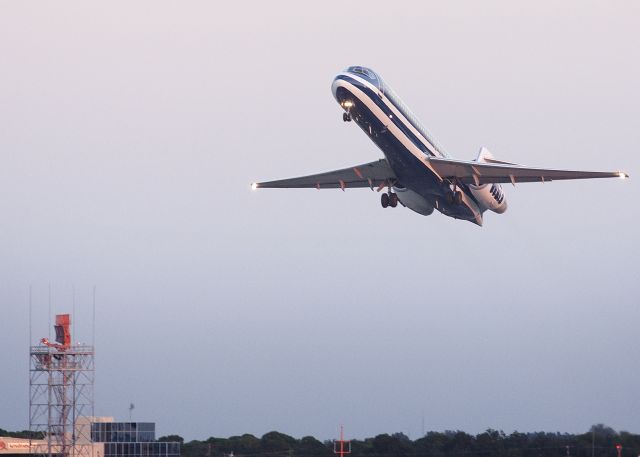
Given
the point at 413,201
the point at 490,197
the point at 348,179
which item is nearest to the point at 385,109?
the point at 413,201

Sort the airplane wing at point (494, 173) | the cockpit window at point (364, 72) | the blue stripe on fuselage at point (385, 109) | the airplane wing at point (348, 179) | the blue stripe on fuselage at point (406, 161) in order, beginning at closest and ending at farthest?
the blue stripe on fuselage at point (385, 109) → the blue stripe on fuselage at point (406, 161) → the cockpit window at point (364, 72) → the airplane wing at point (494, 173) → the airplane wing at point (348, 179)

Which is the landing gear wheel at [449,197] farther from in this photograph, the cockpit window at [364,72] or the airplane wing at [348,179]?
the cockpit window at [364,72]

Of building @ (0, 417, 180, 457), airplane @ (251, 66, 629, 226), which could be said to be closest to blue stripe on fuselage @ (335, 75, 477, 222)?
airplane @ (251, 66, 629, 226)

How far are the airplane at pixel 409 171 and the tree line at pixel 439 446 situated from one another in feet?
65.6

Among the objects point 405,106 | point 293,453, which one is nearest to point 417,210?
point 405,106

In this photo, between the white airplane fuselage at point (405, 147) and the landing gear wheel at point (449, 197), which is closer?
the white airplane fuselage at point (405, 147)

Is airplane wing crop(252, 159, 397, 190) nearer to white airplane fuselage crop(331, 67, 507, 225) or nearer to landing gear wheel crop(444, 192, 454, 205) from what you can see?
white airplane fuselage crop(331, 67, 507, 225)

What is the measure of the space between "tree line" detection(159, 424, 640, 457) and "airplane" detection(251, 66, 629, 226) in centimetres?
2001

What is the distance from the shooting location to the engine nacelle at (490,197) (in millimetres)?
94125

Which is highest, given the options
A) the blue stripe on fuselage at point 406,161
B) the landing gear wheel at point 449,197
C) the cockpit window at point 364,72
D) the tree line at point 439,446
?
the cockpit window at point 364,72

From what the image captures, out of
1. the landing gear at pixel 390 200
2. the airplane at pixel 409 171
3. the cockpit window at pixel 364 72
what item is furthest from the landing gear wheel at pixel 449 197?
the cockpit window at pixel 364 72

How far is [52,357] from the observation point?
112625 millimetres

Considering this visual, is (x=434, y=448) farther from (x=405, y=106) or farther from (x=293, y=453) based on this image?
(x=405, y=106)

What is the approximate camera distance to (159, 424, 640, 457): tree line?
10275 centimetres
